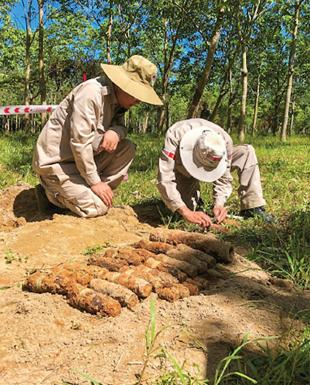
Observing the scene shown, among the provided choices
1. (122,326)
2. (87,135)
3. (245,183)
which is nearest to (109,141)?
(87,135)

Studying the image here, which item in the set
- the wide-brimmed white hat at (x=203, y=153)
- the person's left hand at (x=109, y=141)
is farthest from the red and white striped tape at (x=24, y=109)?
the wide-brimmed white hat at (x=203, y=153)

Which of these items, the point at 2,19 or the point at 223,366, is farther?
the point at 2,19

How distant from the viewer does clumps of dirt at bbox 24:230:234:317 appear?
202 cm

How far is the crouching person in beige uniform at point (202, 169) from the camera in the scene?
336cm

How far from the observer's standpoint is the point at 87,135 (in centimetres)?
343

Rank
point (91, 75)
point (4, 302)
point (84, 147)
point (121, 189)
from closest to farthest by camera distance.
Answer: point (4, 302)
point (84, 147)
point (121, 189)
point (91, 75)

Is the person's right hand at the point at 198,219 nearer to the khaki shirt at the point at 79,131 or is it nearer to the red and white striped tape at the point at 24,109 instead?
the khaki shirt at the point at 79,131

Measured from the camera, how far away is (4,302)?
2.12 m

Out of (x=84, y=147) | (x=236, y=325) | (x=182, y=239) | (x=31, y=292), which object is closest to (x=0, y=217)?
(x=84, y=147)

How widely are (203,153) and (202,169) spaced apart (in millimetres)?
242

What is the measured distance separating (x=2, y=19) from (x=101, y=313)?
21.4 meters

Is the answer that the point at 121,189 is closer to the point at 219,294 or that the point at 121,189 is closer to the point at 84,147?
the point at 84,147

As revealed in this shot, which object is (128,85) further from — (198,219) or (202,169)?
(198,219)

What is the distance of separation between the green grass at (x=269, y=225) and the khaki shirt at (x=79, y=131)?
1.10m
